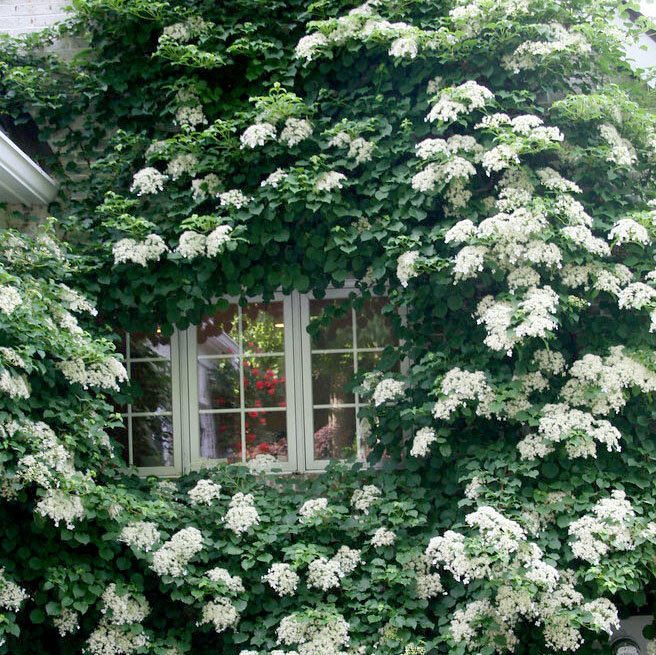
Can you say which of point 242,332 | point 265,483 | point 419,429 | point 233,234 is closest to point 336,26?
point 233,234

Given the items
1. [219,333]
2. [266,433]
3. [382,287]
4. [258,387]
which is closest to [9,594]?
[266,433]

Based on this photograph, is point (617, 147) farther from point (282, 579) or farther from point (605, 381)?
point (282, 579)

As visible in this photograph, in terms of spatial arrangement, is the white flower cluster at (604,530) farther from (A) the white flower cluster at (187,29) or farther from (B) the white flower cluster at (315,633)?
(A) the white flower cluster at (187,29)

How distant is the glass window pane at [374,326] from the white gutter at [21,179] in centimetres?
235

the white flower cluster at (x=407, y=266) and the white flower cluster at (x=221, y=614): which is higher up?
the white flower cluster at (x=407, y=266)

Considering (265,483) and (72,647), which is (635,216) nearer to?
(265,483)

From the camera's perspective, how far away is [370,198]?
5.28 metres

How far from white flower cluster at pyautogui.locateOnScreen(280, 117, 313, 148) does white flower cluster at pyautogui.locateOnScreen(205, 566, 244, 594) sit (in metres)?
2.70

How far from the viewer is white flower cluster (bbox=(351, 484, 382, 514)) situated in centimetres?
495

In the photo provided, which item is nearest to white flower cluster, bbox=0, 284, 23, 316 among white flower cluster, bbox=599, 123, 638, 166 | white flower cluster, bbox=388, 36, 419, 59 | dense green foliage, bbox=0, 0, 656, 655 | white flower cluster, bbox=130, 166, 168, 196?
dense green foliage, bbox=0, 0, 656, 655

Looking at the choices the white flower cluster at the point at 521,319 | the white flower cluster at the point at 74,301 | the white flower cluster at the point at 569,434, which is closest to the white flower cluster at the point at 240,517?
the white flower cluster at the point at 74,301

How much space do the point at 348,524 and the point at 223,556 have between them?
2.60 feet

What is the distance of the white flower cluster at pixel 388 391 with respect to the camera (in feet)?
16.4

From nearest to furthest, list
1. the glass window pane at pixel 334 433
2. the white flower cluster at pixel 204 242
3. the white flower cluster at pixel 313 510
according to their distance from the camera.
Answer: the white flower cluster at pixel 313 510 < the white flower cluster at pixel 204 242 < the glass window pane at pixel 334 433
